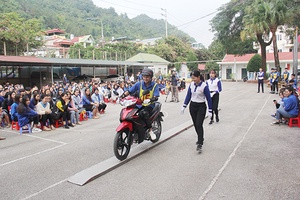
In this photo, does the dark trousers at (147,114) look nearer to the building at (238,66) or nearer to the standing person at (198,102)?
the standing person at (198,102)

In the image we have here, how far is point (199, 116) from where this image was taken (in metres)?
6.05

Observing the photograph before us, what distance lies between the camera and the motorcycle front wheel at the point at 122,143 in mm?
5295

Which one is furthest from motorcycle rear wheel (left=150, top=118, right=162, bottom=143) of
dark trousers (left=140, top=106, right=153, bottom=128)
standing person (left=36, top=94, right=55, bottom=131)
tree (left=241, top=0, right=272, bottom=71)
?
tree (left=241, top=0, right=272, bottom=71)

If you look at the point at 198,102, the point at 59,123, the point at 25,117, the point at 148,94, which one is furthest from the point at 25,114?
the point at 198,102

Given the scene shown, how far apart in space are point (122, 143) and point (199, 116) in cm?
181

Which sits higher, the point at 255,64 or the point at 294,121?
the point at 255,64

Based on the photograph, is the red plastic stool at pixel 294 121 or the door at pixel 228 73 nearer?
the red plastic stool at pixel 294 121

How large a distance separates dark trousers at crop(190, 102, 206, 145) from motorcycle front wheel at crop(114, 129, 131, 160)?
156 centimetres

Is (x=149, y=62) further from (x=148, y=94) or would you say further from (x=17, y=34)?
(x=148, y=94)

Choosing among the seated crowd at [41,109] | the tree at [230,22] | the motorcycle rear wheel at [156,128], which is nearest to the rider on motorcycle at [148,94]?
the motorcycle rear wheel at [156,128]

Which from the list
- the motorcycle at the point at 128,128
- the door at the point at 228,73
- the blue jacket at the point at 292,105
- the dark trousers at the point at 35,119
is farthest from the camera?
the door at the point at 228,73

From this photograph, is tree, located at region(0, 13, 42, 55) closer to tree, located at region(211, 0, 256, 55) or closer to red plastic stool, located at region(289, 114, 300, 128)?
tree, located at region(211, 0, 256, 55)

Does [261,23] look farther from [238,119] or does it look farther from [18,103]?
[18,103]

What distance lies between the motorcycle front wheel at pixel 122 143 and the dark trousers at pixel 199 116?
1561 mm
